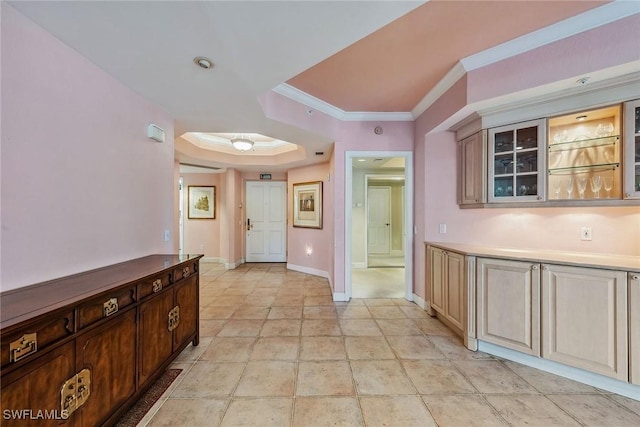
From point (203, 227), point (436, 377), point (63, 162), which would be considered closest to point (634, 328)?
point (436, 377)

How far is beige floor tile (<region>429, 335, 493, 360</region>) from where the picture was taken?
2240mm

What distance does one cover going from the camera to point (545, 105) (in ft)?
7.37

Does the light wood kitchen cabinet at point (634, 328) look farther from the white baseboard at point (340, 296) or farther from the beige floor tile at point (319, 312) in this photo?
the white baseboard at point (340, 296)

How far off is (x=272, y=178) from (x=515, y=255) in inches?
203

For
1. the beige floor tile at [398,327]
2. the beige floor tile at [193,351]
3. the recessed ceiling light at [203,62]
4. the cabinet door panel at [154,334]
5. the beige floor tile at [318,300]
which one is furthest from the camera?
the beige floor tile at [318,300]

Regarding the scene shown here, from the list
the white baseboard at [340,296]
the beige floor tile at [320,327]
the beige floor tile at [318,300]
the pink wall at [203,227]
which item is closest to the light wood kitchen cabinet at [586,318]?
the beige floor tile at [320,327]

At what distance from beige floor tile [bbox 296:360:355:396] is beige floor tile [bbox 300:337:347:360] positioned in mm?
88

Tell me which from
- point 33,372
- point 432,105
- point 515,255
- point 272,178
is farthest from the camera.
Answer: point 272,178

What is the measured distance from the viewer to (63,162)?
1572 millimetres

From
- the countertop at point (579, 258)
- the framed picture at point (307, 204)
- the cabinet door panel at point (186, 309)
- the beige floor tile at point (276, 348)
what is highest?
the framed picture at point (307, 204)

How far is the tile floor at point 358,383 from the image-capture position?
1573mm

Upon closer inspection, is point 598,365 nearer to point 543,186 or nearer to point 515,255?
point 515,255

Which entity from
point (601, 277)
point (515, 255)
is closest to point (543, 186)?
point (515, 255)

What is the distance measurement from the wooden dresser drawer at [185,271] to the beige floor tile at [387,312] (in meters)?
2.17
